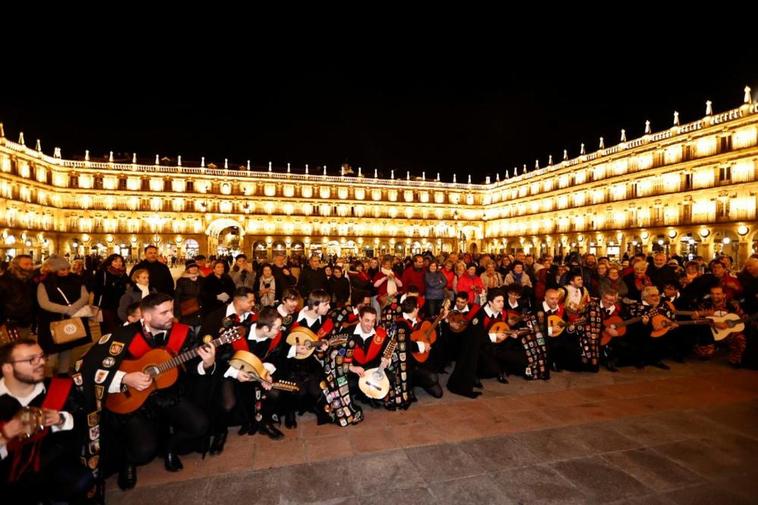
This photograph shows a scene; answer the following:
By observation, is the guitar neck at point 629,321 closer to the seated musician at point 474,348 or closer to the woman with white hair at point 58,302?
the seated musician at point 474,348

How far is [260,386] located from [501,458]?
2.77 metres

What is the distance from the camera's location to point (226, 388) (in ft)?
14.5

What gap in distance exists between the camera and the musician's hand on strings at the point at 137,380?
11.6 ft

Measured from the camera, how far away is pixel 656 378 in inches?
252

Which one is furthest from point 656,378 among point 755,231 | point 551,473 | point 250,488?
point 755,231

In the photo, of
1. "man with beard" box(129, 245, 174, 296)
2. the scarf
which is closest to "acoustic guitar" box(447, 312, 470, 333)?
the scarf

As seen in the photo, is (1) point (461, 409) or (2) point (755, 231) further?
(2) point (755, 231)

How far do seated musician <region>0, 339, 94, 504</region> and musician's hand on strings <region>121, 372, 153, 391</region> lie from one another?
413mm

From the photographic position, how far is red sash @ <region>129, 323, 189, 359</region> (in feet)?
12.2

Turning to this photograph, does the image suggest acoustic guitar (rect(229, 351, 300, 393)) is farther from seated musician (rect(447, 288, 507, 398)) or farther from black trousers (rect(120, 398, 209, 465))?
seated musician (rect(447, 288, 507, 398))

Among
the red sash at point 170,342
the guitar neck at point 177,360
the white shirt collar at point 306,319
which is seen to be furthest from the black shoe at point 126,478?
the white shirt collar at point 306,319

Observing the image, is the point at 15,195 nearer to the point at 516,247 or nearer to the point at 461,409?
the point at 461,409

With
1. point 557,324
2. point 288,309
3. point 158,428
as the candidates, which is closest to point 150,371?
point 158,428

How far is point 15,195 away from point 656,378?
199ft
